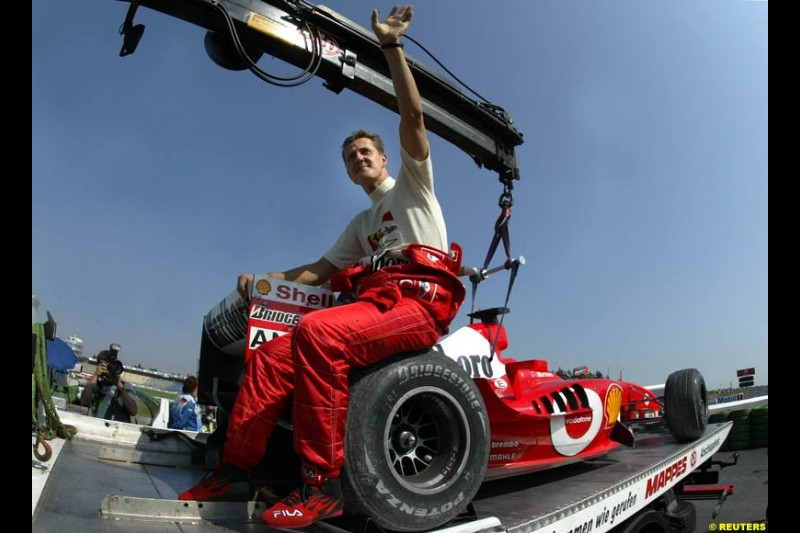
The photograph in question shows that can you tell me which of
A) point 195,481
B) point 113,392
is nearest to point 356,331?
point 195,481

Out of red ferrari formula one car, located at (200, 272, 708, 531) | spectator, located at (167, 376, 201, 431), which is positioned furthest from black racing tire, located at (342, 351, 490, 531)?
spectator, located at (167, 376, 201, 431)

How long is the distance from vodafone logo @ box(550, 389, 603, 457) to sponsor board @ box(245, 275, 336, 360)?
1751 mm

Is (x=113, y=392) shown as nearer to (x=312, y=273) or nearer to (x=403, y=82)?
(x=312, y=273)

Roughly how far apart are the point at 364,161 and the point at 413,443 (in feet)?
4.90

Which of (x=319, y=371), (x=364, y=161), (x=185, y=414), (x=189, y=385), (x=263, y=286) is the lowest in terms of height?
(x=185, y=414)

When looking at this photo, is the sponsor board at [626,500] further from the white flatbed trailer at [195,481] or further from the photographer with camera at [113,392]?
the photographer with camera at [113,392]

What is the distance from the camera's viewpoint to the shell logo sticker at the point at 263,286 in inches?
90.2

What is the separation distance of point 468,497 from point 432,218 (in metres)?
1.26

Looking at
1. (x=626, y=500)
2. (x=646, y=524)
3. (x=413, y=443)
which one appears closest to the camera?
(x=413, y=443)

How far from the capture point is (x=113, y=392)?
496cm

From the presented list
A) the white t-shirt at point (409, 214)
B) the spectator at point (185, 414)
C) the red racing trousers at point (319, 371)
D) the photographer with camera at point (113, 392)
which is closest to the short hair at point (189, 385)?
the spectator at point (185, 414)

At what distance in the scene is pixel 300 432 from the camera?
182cm

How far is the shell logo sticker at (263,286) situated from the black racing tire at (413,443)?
637 millimetres
